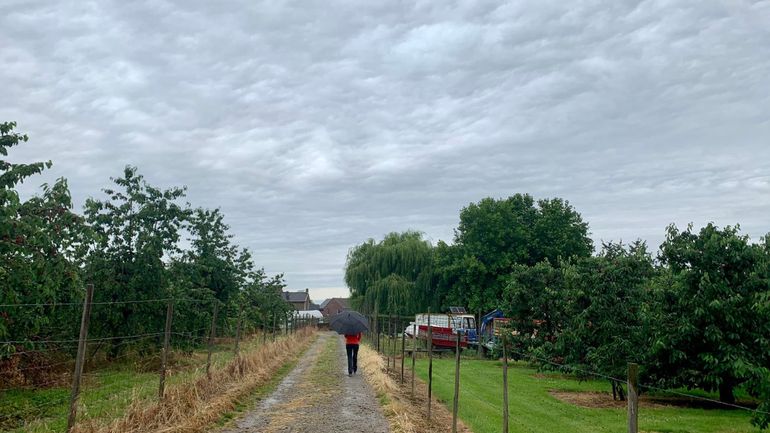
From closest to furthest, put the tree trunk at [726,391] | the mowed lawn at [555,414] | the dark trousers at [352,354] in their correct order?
the mowed lawn at [555,414], the tree trunk at [726,391], the dark trousers at [352,354]

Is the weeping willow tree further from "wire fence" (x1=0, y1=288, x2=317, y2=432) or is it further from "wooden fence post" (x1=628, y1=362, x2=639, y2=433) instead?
"wooden fence post" (x1=628, y1=362, x2=639, y2=433)

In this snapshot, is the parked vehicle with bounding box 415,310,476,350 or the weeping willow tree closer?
the parked vehicle with bounding box 415,310,476,350

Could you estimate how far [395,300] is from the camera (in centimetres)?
4866

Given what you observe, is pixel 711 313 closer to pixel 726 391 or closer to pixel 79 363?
pixel 726 391

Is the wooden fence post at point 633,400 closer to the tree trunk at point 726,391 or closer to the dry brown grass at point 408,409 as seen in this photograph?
the dry brown grass at point 408,409

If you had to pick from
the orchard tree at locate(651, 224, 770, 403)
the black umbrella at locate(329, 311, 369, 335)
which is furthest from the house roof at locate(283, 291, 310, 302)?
the orchard tree at locate(651, 224, 770, 403)

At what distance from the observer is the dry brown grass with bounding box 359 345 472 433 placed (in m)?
10.8

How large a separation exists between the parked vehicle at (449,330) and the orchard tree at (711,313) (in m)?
19.4

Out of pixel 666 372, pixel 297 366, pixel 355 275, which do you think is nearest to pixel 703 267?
pixel 666 372

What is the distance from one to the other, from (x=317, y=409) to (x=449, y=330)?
2447 cm

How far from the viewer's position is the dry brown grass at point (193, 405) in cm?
920

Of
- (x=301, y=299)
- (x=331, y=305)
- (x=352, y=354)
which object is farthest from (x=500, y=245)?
(x=331, y=305)

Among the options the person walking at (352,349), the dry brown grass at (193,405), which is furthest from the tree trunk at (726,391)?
the dry brown grass at (193,405)

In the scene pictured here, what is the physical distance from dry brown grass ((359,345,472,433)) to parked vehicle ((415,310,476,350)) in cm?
1862
